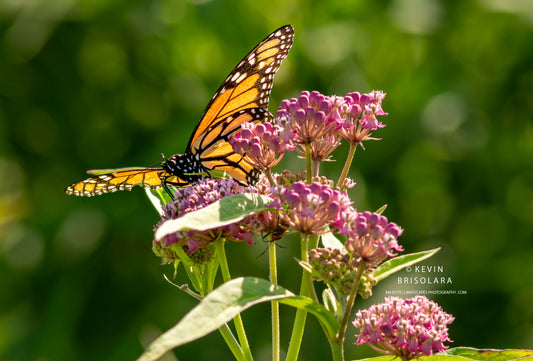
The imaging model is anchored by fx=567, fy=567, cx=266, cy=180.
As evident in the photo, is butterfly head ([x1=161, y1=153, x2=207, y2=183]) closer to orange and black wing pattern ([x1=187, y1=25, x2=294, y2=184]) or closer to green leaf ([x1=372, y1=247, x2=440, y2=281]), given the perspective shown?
orange and black wing pattern ([x1=187, y1=25, x2=294, y2=184])

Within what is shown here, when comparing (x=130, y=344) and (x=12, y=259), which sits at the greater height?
(x=12, y=259)

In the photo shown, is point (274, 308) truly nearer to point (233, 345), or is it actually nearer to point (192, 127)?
point (233, 345)

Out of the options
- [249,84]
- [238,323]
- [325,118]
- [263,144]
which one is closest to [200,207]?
[263,144]

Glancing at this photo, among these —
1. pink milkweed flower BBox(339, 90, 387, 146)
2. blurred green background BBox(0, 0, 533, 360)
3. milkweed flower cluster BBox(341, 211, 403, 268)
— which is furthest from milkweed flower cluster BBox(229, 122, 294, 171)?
blurred green background BBox(0, 0, 533, 360)

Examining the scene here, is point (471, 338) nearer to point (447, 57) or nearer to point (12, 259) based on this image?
point (447, 57)

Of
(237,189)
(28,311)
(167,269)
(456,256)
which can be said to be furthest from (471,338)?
(28,311)

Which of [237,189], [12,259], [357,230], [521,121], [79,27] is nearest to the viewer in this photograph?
[357,230]

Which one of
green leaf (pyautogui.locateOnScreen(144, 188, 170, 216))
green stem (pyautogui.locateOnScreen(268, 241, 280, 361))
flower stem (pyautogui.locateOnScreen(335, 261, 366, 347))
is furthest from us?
green leaf (pyautogui.locateOnScreen(144, 188, 170, 216))
